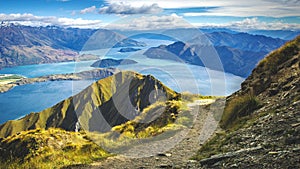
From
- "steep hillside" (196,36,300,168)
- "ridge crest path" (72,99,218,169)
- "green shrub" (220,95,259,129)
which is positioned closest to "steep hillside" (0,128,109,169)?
"ridge crest path" (72,99,218,169)

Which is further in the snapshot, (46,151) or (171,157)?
(46,151)

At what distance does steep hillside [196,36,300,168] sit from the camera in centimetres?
789

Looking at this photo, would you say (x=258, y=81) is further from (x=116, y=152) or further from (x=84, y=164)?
(x=84, y=164)

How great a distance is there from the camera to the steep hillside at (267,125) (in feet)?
25.9

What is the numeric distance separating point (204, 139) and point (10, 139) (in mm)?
11857

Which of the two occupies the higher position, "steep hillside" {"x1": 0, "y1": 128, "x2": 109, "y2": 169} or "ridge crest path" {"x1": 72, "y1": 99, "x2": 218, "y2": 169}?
"ridge crest path" {"x1": 72, "y1": 99, "x2": 218, "y2": 169}

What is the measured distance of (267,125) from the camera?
11.0 meters

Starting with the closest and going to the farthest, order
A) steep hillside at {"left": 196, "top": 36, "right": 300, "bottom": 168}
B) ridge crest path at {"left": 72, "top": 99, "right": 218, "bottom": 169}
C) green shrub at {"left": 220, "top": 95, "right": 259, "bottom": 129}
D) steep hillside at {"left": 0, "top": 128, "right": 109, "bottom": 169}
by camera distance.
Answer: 1. steep hillside at {"left": 196, "top": 36, "right": 300, "bottom": 168}
2. ridge crest path at {"left": 72, "top": 99, "right": 218, "bottom": 169}
3. steep hillside at {"left": 0, "top": 128, "right": 109, "bottom": 169}
4. green shrub at {"left": 220, "top": 95, "right": 259, "bottom": 129}

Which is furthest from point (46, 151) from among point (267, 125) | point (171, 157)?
point (267, 125)

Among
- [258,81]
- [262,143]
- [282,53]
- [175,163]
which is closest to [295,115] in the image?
[262,143]

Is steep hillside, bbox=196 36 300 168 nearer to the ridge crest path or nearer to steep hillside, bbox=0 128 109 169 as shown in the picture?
the ridge crest path

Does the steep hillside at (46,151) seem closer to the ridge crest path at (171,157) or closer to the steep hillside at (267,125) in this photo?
the ridge crest path at (171,157)

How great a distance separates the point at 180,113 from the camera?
2239 centimetres

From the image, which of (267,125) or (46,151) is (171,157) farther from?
(46,151)
